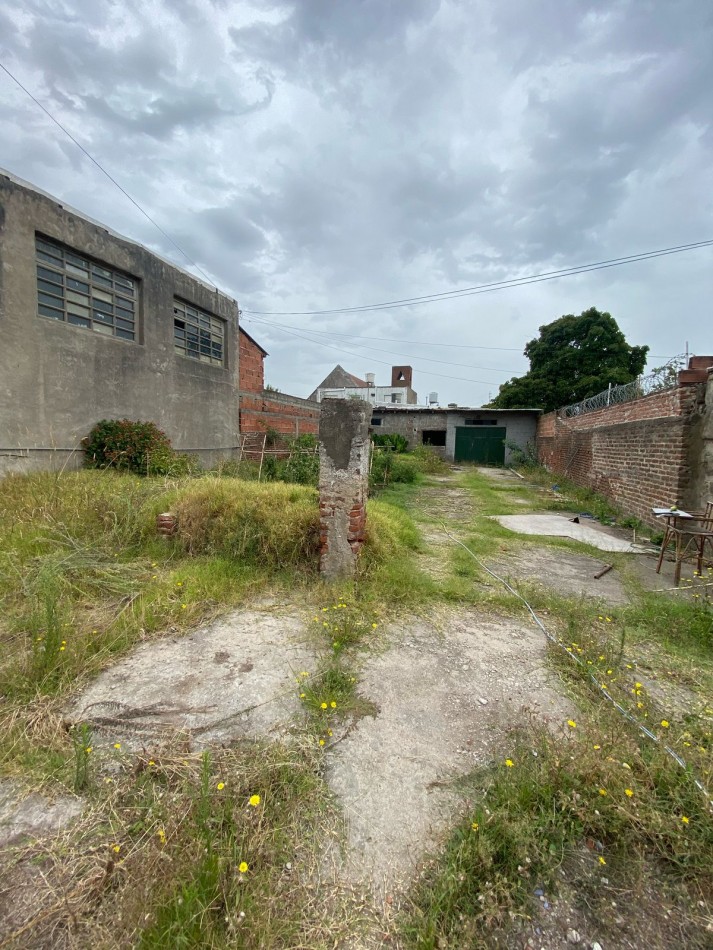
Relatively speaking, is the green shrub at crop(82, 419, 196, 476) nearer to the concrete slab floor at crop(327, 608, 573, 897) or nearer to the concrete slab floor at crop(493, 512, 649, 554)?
the concrete slab floor at crop(327, 608, 573, 897)

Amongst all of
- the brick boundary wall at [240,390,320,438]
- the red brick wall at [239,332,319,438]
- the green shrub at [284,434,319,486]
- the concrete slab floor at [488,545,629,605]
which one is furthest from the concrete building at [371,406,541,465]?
the concrete slab floor at [488,545,629,605]

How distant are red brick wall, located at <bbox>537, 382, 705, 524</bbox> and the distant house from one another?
Answer: 27077 millimetres

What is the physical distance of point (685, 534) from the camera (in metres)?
4.05

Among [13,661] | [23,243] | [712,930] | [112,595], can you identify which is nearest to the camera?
[712,930]

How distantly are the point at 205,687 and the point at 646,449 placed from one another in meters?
6.62

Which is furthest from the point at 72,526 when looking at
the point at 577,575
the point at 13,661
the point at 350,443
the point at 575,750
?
the point at 577,575

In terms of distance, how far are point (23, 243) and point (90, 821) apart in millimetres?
8014

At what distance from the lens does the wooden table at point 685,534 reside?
351 centimetres

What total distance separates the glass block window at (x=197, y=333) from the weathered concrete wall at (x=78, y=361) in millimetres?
239

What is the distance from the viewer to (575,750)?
161cm

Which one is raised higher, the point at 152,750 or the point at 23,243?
the point at 23,243

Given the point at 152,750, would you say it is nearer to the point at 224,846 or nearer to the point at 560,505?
the point at 224,846

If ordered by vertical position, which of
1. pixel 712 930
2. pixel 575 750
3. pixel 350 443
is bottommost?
pixel 712 930

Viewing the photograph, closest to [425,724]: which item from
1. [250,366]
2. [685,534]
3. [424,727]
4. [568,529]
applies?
[424,727]
